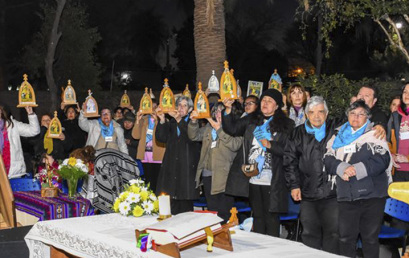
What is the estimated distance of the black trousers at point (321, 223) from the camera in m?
5.73

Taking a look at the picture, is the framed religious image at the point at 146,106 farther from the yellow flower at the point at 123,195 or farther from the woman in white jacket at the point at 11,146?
Answer: the yellow flower at the point at 123,195

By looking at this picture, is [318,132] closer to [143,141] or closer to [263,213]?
[263,213]

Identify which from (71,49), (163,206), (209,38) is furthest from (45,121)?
(71,49)

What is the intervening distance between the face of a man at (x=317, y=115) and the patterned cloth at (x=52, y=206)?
7.83ft

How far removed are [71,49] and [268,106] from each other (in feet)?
73.5

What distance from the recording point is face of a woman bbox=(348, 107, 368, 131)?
17.9 ft

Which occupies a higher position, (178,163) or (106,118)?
(106,118)

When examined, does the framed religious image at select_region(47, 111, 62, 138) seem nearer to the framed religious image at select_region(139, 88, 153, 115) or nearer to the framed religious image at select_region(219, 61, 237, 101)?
the framed religious image at select_region(139, 88, 153, 115)

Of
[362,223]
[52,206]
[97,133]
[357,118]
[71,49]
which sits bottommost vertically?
[362,223]

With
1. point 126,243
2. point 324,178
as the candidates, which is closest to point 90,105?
point 324,178

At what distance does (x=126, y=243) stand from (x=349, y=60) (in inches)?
1298

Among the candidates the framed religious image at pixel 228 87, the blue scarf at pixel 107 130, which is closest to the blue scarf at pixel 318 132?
the framed religious image at pixel 228 87

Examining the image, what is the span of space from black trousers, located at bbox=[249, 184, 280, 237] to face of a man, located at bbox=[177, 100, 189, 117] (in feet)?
4.95

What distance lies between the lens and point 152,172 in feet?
31.8
